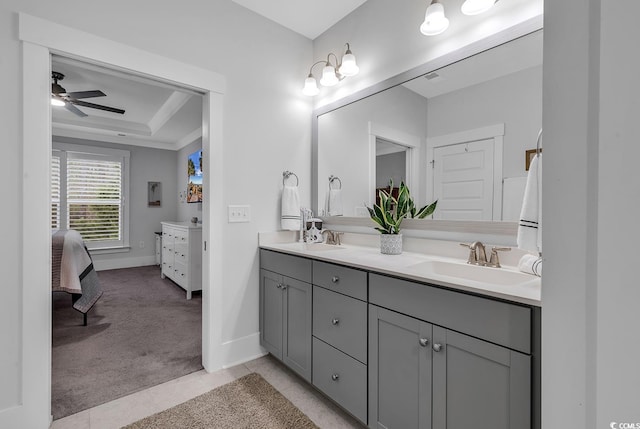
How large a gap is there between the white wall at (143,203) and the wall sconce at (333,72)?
4.45 m

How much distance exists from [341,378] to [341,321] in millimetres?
298

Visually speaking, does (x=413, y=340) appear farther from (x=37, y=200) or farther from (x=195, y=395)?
(x=37, y=200)

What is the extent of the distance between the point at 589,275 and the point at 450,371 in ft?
3.10

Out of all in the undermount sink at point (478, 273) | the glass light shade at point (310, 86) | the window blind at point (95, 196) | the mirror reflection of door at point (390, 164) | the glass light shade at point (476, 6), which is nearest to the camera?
the undermount sink at point (478, 273)

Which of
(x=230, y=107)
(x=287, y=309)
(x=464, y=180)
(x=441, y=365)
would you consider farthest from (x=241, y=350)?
(x=464, y=180)

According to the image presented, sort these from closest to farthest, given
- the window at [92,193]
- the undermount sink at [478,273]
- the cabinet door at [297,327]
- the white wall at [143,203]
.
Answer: the undermount sink at [478,273]
the cabinet door at [297,327]
the window at [92,193]
the white wall at [143,203]

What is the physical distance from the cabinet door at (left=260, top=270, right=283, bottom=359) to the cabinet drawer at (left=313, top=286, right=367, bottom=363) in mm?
407

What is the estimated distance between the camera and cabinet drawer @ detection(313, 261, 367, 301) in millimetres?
1478

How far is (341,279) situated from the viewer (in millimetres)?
1588

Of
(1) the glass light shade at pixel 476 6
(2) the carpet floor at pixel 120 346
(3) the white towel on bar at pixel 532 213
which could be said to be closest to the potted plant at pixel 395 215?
(3) the white towel on bar at pixel 532 213

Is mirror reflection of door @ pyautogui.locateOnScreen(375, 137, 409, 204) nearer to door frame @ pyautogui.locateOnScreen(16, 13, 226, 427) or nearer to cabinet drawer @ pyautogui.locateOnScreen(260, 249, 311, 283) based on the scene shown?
cabinet drawer @ pyautogui.locateOnScreen(260, 249, 311, 283)

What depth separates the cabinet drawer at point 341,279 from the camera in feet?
4.85

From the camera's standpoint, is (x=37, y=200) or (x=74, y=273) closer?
(x=37, y=200)

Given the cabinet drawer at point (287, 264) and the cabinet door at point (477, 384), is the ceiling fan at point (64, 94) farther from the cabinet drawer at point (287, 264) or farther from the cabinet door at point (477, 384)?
the cabinet door at point (477, 384)
